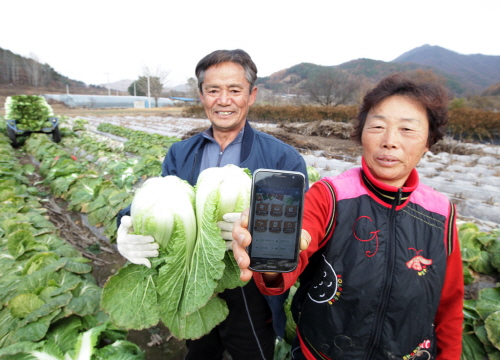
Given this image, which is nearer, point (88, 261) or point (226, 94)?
point (226, 94)

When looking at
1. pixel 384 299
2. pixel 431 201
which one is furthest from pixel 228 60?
pixel 384 299

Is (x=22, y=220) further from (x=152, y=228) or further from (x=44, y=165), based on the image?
(x=44, y=165)

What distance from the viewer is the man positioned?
184 cm

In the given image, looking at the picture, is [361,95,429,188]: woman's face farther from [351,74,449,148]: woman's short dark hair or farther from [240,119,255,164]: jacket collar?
[240,119,255,164]: jacket collar

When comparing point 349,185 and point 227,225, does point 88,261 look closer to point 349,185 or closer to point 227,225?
point 227,225

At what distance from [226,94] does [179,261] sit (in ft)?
3.64

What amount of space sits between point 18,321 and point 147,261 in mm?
1648

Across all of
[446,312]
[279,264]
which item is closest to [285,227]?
[279,264]

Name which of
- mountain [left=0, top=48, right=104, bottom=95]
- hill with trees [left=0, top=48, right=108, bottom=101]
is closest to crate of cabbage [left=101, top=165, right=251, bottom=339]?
hill with trees [left=0, top=48, right=108, bottom=101]

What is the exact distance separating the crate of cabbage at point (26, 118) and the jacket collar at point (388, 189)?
1330 centimetres

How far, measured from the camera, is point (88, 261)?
3289 millimetres

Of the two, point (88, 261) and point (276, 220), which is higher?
point (276, 220)

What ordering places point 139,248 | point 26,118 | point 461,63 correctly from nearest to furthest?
point 139,248 → point 26,118 → point 461,63

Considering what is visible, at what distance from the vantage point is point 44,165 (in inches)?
290
